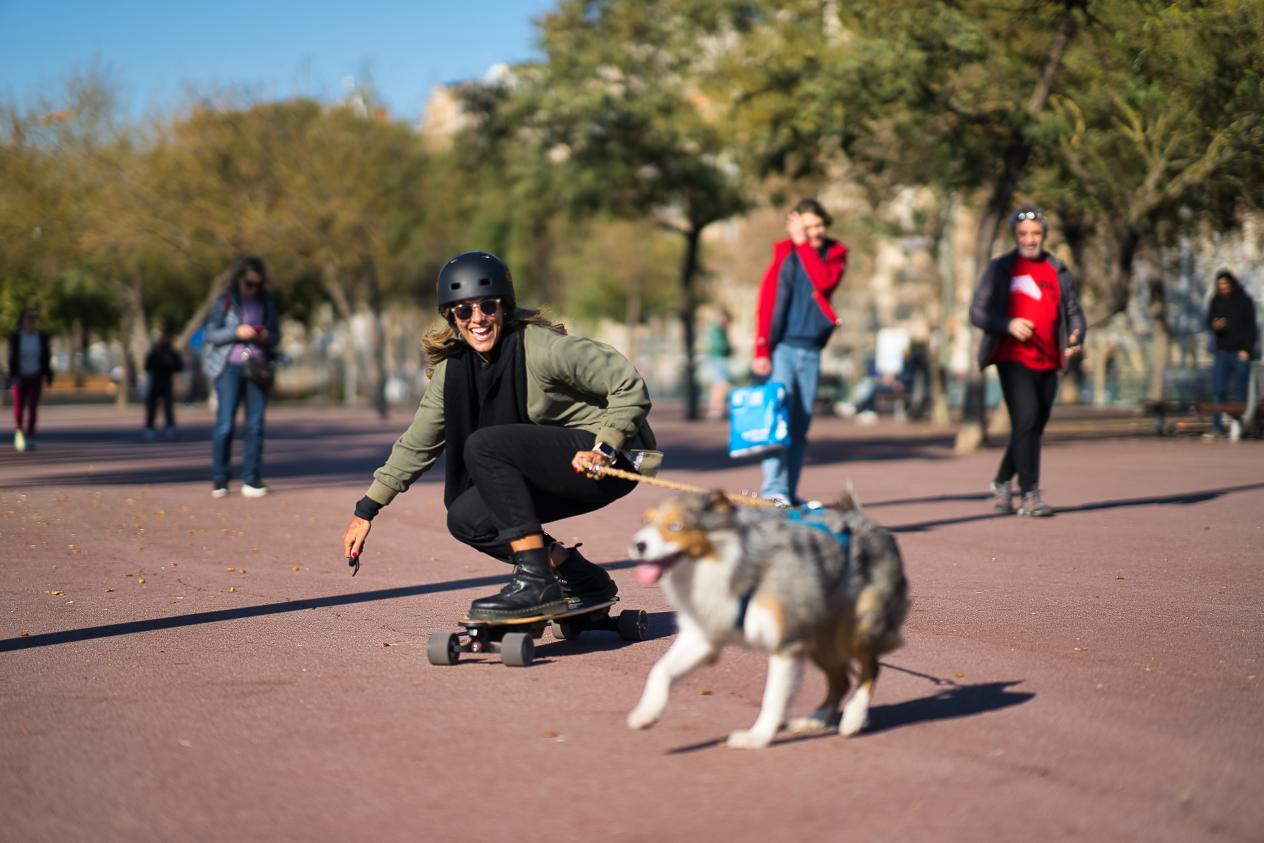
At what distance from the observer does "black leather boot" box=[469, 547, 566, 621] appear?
604cm

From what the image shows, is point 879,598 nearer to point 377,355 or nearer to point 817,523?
point 817,523

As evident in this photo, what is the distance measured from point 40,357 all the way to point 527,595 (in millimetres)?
16964

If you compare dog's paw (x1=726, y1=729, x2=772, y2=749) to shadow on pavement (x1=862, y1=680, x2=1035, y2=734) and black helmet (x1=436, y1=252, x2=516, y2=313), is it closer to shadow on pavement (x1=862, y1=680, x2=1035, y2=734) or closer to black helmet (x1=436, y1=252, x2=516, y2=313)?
shadow on pavement (x1=862, y1=680, x2=1035, y2=734)

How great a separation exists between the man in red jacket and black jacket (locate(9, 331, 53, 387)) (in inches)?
535

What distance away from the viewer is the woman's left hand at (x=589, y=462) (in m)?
5.77

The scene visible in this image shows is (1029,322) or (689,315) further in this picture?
(689,315)

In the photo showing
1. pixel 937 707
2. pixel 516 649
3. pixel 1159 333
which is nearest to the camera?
pixel 937 707

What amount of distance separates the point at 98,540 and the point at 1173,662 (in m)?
7.58

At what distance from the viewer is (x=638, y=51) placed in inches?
1235

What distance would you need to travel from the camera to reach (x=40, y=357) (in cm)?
2108

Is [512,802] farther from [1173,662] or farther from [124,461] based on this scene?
[124,461]

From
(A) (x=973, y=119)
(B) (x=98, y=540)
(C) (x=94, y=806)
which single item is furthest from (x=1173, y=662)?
(A) (x=973, y=119)

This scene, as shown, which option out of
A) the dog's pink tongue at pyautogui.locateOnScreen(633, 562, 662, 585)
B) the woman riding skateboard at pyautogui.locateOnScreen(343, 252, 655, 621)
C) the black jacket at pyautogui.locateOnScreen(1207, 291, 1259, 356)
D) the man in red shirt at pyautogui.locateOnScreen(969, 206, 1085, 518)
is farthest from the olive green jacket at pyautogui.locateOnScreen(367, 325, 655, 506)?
the black jacket at pyautogui.locateOnScreen(1207, 291, 1259, 356)

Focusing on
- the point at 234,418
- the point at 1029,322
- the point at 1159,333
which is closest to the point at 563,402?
the point at 1029,322
